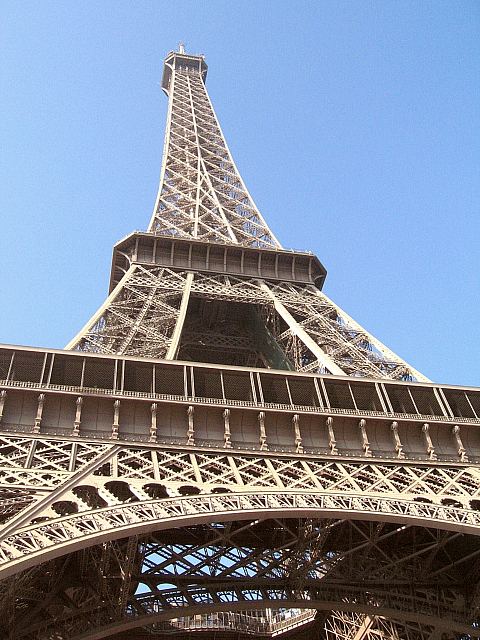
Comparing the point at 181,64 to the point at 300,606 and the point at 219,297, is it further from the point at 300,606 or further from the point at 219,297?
the point at 300,606

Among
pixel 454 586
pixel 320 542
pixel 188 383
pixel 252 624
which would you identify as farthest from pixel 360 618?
pixel 188 383

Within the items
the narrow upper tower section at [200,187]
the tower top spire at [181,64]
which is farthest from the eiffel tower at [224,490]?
the tower top spire at [181,64]

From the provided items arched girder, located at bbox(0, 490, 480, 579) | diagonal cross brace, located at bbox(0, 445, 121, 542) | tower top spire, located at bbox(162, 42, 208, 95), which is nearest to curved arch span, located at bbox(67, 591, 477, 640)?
arched girder, located at bbox(0, 490, 480, 579)

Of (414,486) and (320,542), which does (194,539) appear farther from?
(414,486)

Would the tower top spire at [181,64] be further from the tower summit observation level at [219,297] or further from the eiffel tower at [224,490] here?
the eiffel tower at [224,490]

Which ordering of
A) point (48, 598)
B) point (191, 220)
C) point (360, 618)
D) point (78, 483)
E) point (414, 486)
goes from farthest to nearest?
point (191, 220)
point (360, 618)
point (414, 486)
point (48, 598)
point (78, 483)
